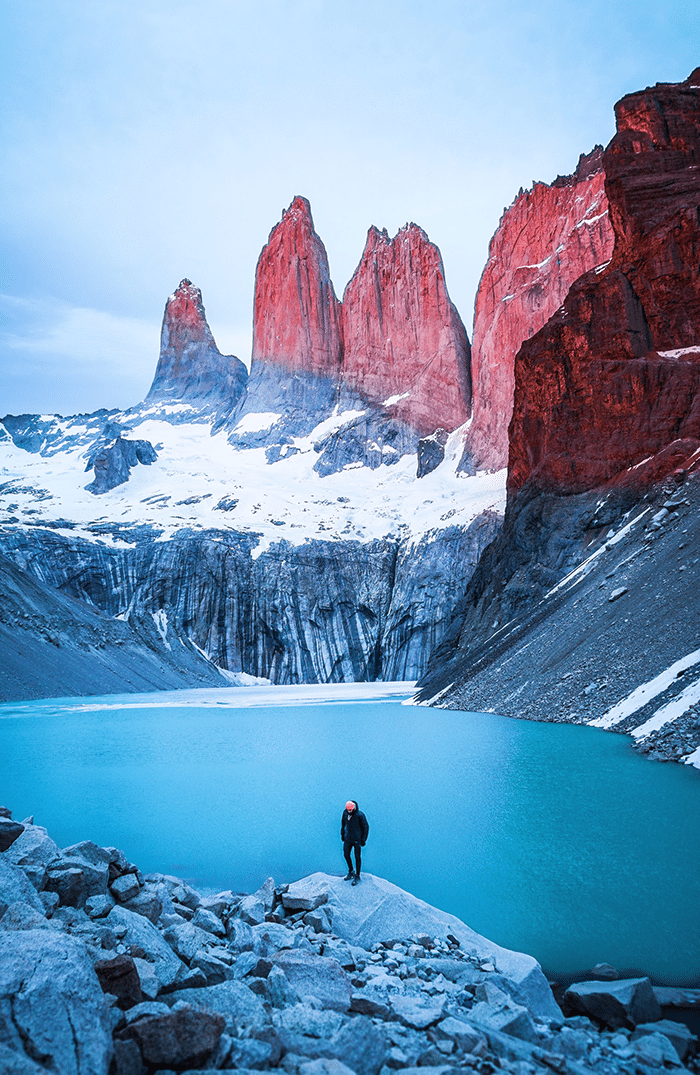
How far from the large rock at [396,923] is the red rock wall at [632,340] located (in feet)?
104

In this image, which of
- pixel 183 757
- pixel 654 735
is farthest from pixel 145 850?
pixel 654 735

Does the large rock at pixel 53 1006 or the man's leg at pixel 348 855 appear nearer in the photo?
the large rock at pixel 53 1006

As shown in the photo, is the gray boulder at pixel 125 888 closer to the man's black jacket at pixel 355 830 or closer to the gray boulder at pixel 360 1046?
the man's black jacket at pixel 355 830

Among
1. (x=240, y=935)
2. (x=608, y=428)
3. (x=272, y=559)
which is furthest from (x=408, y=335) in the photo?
(x=240, y=935)

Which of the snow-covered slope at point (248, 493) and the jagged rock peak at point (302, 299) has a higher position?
the jagged rock peak at point (302, 299)

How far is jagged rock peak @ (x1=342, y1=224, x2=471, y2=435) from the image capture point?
10944cm

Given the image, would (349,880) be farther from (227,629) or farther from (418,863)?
(227,629)

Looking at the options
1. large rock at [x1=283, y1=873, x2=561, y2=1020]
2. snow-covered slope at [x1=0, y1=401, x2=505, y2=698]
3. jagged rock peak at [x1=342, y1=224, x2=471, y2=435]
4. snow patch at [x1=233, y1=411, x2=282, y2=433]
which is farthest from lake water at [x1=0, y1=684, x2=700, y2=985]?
snow patch at [x1=233, y1=411, x2=282, y2=433]

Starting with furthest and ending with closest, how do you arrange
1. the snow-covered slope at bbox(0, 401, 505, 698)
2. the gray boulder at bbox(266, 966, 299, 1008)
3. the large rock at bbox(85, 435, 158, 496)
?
1. the large rock at bbox(85, 435, 158, 496)
2. the snow-covered slope at bbox(0, 401, 505, 698)
3. the gray boulder at bbox(266, 966, 299, 1008)

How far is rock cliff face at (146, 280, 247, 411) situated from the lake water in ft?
432

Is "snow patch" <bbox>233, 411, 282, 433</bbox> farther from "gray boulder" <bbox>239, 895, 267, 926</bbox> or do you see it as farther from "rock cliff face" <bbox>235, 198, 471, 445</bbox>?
"gray boulder" <bbox>239, 895, 267, 926</bbox>

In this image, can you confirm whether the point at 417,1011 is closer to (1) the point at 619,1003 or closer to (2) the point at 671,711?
(1) the point at 619,1003

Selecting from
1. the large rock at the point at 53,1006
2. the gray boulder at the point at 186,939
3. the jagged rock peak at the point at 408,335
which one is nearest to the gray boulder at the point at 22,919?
the large rock at the point at 53,1006

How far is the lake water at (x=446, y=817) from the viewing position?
768 centimetres
